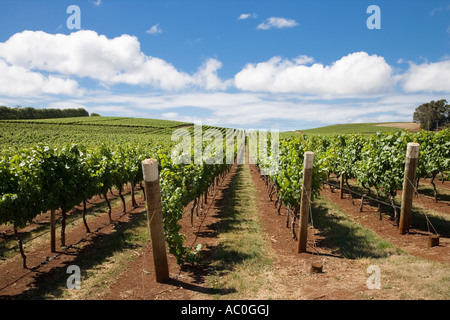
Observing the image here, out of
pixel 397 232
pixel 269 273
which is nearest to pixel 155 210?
pixel 269 273

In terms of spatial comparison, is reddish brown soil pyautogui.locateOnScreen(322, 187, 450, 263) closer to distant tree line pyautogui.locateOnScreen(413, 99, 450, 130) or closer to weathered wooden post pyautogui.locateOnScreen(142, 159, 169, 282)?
weathered wooden post pyautogui.locateOnScreen(142, 159, 169, 282)

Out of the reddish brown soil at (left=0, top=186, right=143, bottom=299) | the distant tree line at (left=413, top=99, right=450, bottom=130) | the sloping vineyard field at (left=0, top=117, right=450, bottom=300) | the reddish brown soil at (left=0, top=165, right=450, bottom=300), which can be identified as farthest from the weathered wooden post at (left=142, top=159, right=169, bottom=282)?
the distant tree line at (left=413, top=99, right=450, bottom=130)

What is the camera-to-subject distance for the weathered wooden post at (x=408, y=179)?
729 centimetres

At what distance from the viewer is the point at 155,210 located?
5336mm

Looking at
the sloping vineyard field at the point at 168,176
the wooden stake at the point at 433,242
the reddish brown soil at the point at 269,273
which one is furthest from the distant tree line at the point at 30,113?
the wooden stake at the point at 433,242

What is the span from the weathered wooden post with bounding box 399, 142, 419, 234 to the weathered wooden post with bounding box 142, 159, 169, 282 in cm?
648

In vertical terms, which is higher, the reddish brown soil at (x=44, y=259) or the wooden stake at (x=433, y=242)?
the wooden stake at (x=433, y=242)

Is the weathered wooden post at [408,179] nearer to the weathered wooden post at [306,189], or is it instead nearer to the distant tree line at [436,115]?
the weathered wooden post at [306,189]

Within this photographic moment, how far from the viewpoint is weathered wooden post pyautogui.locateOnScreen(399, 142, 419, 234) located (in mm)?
7293

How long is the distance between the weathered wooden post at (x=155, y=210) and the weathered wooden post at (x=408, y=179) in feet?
21.3

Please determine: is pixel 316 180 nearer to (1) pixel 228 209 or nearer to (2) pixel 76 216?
(1) pixel 228 209

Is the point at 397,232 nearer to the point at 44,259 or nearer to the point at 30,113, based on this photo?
the point at 44,259
